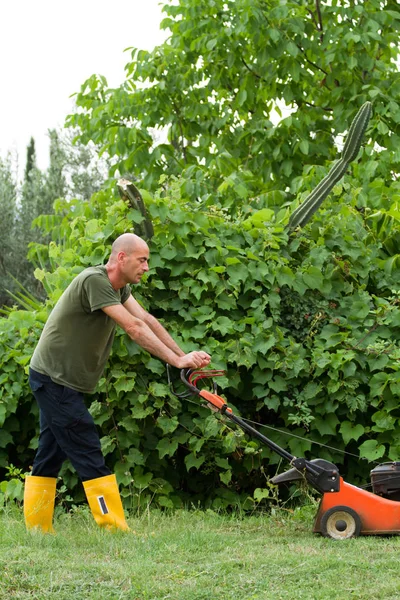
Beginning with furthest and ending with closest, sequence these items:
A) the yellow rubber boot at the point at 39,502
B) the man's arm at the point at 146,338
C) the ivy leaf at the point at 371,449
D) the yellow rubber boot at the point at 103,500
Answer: the ivy leaf at the point at 371,449 < the yellow rubber boot at the point at 39,502 < the yellow rubber boot at the point at 103,500 < the man's arm at the point at 146,338

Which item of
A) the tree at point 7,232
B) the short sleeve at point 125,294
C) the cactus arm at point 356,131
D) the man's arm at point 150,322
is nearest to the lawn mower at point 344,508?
the man's arm at point 150,322

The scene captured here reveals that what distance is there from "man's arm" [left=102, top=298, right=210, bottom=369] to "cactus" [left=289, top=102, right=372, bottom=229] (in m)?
2.15

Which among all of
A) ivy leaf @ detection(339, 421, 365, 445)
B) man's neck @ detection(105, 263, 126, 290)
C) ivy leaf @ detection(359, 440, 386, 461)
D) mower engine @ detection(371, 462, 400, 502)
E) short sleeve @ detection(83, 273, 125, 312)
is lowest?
mower engine @ detection(371, 462, 400, 502)

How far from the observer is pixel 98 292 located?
485 cm

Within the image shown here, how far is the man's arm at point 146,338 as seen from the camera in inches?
189

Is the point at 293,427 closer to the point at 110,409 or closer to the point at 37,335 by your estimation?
the point at 110,409

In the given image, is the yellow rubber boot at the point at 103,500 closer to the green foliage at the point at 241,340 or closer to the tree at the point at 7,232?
the green foliage at the point at 241,340

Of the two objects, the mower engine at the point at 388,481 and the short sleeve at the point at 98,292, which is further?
the mower engine at the point at 388,481

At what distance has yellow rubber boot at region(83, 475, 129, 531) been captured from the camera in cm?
493

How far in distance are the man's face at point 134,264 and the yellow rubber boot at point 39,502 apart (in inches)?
53.6

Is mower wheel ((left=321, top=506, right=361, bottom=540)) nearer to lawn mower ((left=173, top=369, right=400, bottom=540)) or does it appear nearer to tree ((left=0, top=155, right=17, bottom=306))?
lawn mower ((left=173, top=369, right=400, bottom=540))

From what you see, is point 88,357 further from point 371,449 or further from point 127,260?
point 371,449

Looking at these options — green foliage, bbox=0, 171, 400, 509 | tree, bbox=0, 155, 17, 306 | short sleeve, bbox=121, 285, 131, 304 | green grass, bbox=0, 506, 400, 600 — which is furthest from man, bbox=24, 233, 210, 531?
tree, bbox=0, 155, 17, 306

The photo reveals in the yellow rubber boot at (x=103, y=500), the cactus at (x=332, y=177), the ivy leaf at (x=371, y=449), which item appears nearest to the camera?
the yellow rubber boot at (x=103, y=500)
